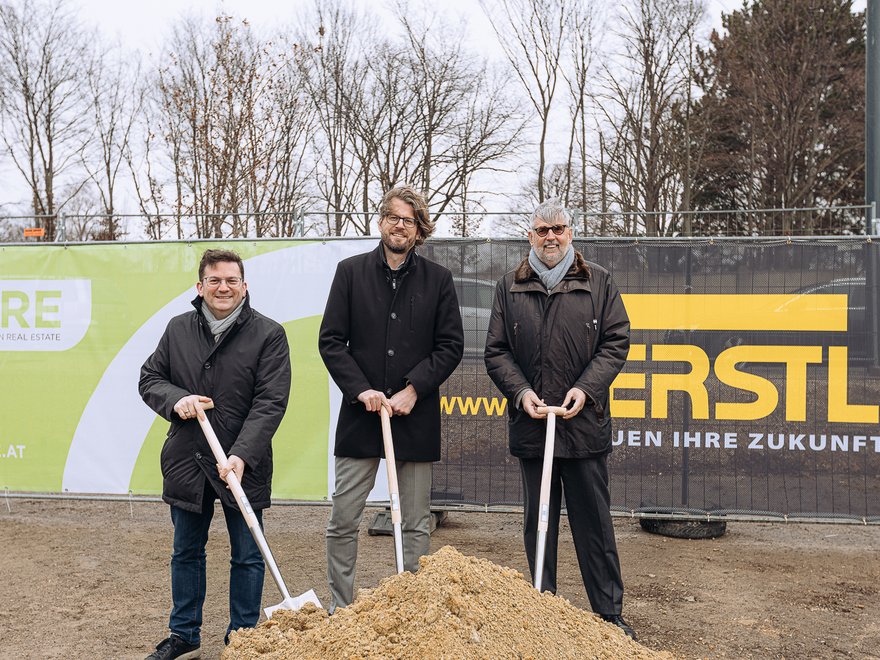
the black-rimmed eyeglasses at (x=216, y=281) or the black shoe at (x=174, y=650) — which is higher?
the black-rimmed eyeglasses at (x=216, y=281)

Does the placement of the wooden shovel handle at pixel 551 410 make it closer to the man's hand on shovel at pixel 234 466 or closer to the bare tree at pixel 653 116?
the man's hand on shovel at pixel 234 466

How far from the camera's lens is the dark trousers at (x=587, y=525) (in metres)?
4.19

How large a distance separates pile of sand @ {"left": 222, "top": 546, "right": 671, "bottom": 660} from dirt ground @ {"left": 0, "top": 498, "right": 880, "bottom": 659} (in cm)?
96

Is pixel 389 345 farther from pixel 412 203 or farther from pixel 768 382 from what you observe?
pixel 768 382

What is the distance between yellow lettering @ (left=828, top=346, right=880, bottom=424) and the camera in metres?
5.61

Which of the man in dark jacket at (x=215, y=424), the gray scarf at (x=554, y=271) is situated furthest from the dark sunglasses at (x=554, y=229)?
the man in dark jacket at (x=215, y=424)

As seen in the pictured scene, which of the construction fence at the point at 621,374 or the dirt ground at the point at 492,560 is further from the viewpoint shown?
the construction fence at the point at 621,374

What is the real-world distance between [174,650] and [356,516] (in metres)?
1.04

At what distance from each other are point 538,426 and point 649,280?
2.07 metres

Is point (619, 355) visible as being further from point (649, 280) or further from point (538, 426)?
point (649, 280)

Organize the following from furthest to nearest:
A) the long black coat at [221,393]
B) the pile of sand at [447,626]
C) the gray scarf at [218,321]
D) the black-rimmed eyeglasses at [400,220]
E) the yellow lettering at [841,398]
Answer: the yellow lettering at [841,398]
the black-rimmed eyeglasses at [400,220]
the gray scarf at [218,321]
the long black coat at [221,393]
the pile of sand at [447,626]

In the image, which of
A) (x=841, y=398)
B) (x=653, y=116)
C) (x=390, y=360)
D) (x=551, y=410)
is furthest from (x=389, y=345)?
(x=653, y=116)

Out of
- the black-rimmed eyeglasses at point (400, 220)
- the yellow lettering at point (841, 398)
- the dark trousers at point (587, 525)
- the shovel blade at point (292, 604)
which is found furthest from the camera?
the yellow lettering at point (841, 398)

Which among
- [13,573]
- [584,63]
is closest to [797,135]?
[584,63]
